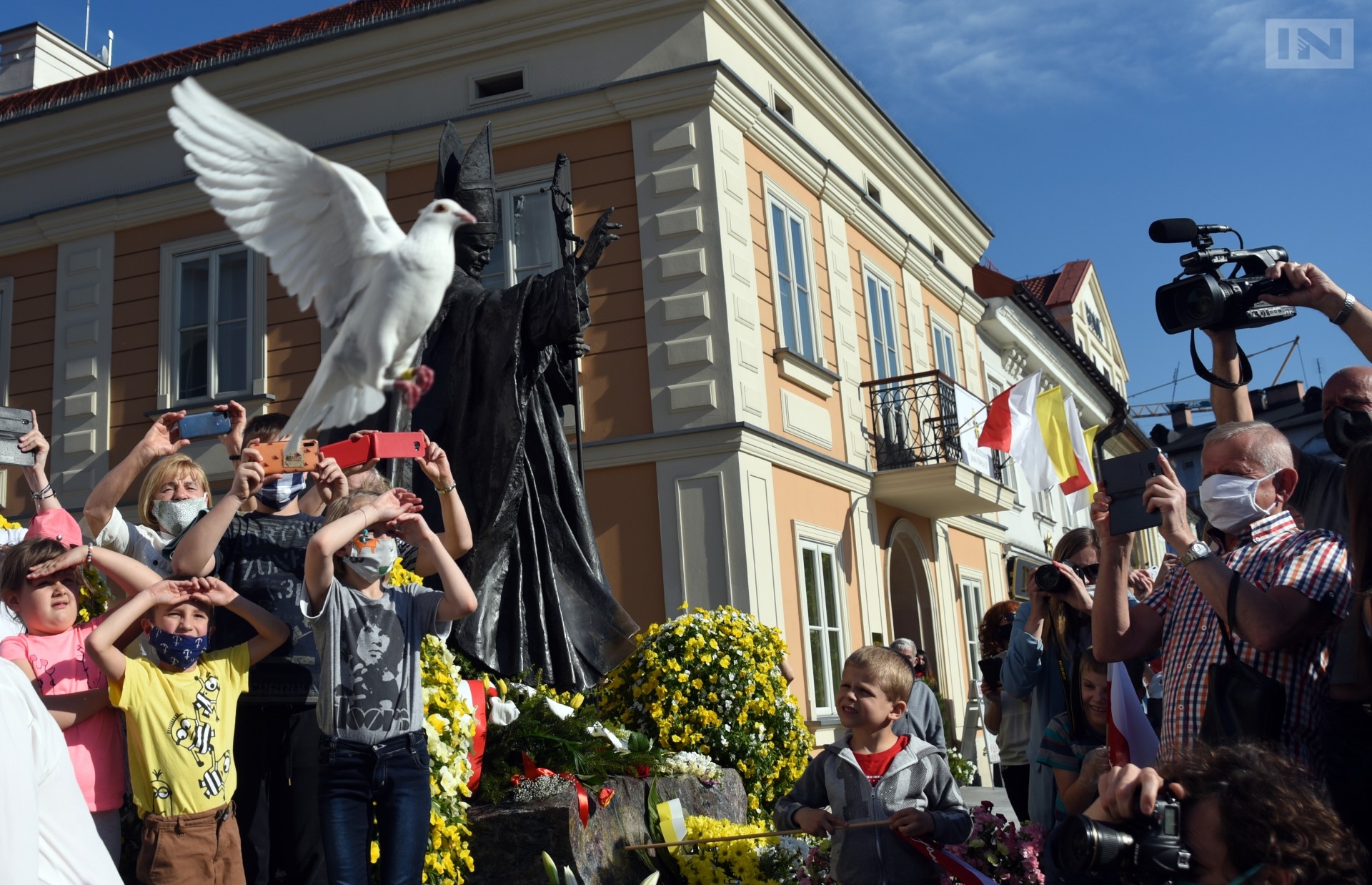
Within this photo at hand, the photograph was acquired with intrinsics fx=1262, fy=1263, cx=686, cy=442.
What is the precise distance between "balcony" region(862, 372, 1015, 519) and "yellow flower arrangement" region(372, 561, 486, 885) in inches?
456

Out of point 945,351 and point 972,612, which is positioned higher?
point 945,351

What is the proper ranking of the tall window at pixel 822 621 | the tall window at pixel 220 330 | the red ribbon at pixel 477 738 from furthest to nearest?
the tall window at pixel 822 621
the tall window at pixel 220 330
the red ribbon at pixel 477 738

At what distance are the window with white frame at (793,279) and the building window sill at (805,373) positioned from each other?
0.14 meters

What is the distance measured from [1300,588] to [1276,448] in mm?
455

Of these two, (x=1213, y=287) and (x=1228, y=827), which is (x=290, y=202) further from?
(x=1213, y=287)

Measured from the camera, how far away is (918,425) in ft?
54.5

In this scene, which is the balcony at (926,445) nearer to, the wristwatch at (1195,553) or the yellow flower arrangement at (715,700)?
the yellow flower arrangement at (715,700)

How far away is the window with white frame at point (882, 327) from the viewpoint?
17.2m

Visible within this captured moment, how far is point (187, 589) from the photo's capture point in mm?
3602

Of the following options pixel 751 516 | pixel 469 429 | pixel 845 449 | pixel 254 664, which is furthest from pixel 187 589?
pixel 845 449

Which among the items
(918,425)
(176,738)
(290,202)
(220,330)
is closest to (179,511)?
(176,738)

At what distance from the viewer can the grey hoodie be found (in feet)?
12.5

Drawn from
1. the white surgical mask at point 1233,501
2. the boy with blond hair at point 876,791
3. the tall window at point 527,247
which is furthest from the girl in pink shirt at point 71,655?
the tall window at point 527,247

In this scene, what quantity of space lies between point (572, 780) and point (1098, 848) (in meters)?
3.00
